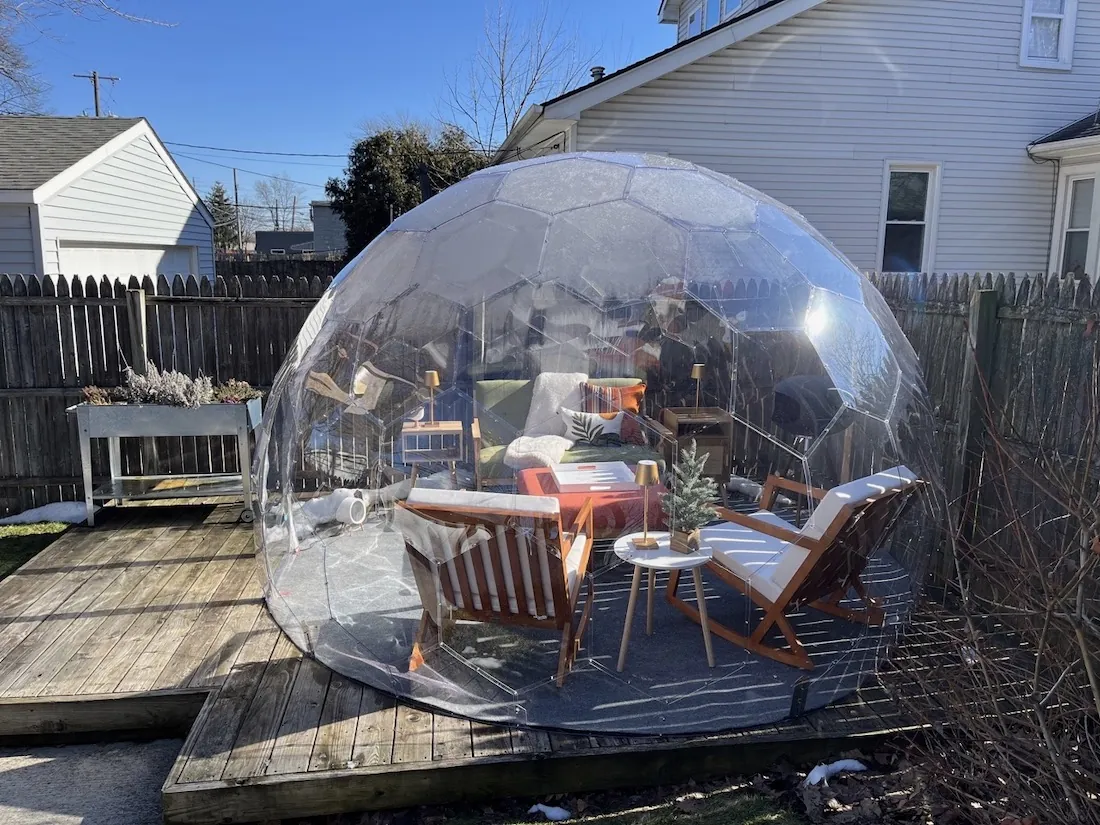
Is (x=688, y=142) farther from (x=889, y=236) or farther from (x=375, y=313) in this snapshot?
(x=375, y=313)

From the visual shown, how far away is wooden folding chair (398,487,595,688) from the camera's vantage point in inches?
136

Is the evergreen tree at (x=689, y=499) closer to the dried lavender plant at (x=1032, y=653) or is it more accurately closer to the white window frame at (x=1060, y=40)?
the dried lavender plant at (x=1032, y=653)

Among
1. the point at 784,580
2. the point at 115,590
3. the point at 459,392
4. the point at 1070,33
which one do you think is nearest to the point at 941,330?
the point at 784,580

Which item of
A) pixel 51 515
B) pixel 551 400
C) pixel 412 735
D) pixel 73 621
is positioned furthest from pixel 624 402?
pixel 51 515

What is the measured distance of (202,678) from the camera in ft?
12.5

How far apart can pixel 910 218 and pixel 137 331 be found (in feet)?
33.6

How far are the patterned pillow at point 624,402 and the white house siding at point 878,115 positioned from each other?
21.4ft

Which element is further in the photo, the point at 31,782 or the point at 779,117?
the point at 779,117

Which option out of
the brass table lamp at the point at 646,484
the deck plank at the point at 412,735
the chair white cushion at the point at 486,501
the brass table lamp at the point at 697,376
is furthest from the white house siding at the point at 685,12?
the deck plank at the point at 412,735

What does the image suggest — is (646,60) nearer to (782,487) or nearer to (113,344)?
(113,344)

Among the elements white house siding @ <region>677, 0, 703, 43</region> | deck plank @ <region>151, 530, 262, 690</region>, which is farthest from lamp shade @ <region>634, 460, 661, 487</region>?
white house siding @ <region>677, 0, 703, 43</region>

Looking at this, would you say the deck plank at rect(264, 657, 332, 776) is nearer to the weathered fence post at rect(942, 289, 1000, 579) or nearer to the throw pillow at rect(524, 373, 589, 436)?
the throw pillow at rect(524, 373, 589, 436)

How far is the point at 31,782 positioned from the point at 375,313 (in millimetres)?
2760

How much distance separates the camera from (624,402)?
4.56 meters
